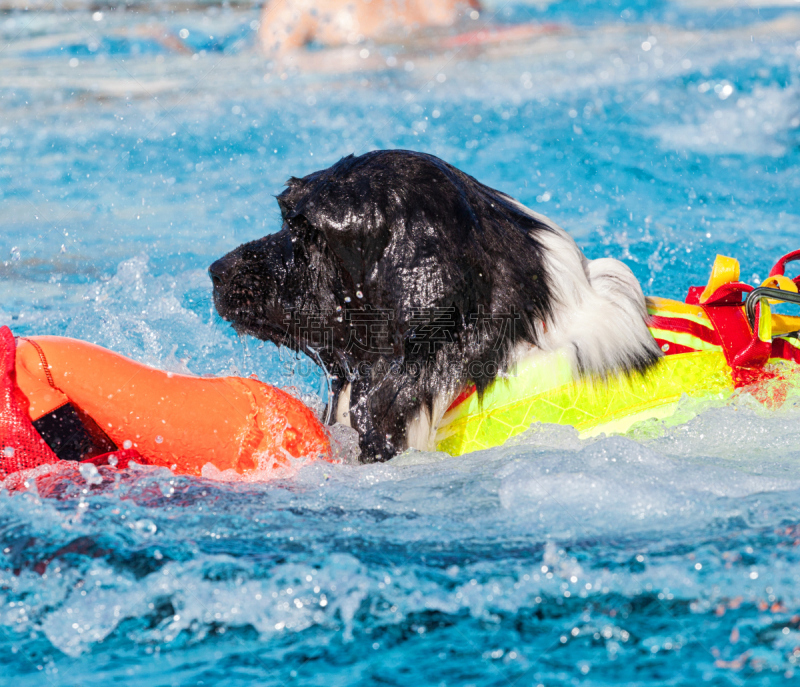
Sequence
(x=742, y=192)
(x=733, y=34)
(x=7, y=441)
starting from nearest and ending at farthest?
1. (x=7, y=441)
2. (x=742, y=192)
3. (x=733, y=34)

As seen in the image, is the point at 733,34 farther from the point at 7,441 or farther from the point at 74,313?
the point at 7,441

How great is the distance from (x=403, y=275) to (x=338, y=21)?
10969mm

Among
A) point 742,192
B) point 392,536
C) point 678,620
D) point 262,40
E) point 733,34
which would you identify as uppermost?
point 262,40

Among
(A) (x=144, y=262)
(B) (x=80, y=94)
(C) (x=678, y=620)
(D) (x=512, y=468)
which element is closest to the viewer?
(C) (x=678, y=620)

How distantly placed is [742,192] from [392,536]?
609cm

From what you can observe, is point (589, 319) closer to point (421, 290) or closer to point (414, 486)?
point (421, 290)

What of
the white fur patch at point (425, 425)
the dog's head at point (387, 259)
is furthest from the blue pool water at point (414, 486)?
the dog's head at point (387, 259)

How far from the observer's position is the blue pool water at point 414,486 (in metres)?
2.21

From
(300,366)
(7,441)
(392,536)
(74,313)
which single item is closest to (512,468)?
(392,536)

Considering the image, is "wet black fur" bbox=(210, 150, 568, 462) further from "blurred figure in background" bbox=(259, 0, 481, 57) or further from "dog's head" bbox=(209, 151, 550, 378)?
"blurred figure in background" bbox=(259, 0, 481, 57)

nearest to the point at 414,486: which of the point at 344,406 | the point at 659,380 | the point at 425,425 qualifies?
the point at 425,425

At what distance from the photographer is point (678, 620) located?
2.21 meters

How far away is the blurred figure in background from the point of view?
1250 centimetres

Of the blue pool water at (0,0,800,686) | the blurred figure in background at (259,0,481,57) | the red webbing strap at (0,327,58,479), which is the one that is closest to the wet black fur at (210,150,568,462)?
the blue pool water at (0,0,800,686)
